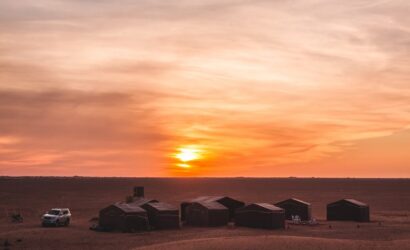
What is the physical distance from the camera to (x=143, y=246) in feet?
165

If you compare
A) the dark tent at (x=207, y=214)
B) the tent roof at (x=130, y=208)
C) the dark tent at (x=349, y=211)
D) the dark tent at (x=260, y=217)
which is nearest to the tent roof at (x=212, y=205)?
the dark tent at (x=207, y=214)

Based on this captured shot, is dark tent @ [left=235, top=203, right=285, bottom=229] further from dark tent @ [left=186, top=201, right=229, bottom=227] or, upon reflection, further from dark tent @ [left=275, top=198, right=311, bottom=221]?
dark tent @ [left=275, top=198, right=311, bottom=221]

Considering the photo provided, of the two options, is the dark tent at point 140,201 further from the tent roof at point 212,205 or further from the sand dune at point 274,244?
the sand dune at point 274,244

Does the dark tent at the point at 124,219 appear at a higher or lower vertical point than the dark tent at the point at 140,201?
lower

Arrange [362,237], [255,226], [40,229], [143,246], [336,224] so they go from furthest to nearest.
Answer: [336,224] → [255,226] → [40,229] → [362,237] → [143,246]

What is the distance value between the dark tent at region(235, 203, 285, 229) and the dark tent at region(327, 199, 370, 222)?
16478 millimetres

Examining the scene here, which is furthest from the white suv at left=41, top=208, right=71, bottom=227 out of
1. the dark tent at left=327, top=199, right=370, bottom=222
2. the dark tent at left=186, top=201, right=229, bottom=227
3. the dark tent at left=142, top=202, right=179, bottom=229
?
the dark tent at left=327, top=199, right=370, bottom=222

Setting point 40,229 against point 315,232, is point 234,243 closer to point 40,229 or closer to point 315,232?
point 315,232

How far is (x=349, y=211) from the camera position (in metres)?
81.2

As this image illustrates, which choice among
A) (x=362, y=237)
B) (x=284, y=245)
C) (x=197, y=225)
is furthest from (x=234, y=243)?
(x=197, y=225)

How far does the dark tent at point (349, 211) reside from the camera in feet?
262

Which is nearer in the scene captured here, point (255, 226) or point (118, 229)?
point (118, 229)

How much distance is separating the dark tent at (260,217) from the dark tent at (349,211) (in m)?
16.5

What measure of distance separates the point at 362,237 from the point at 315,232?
20.7 ft
